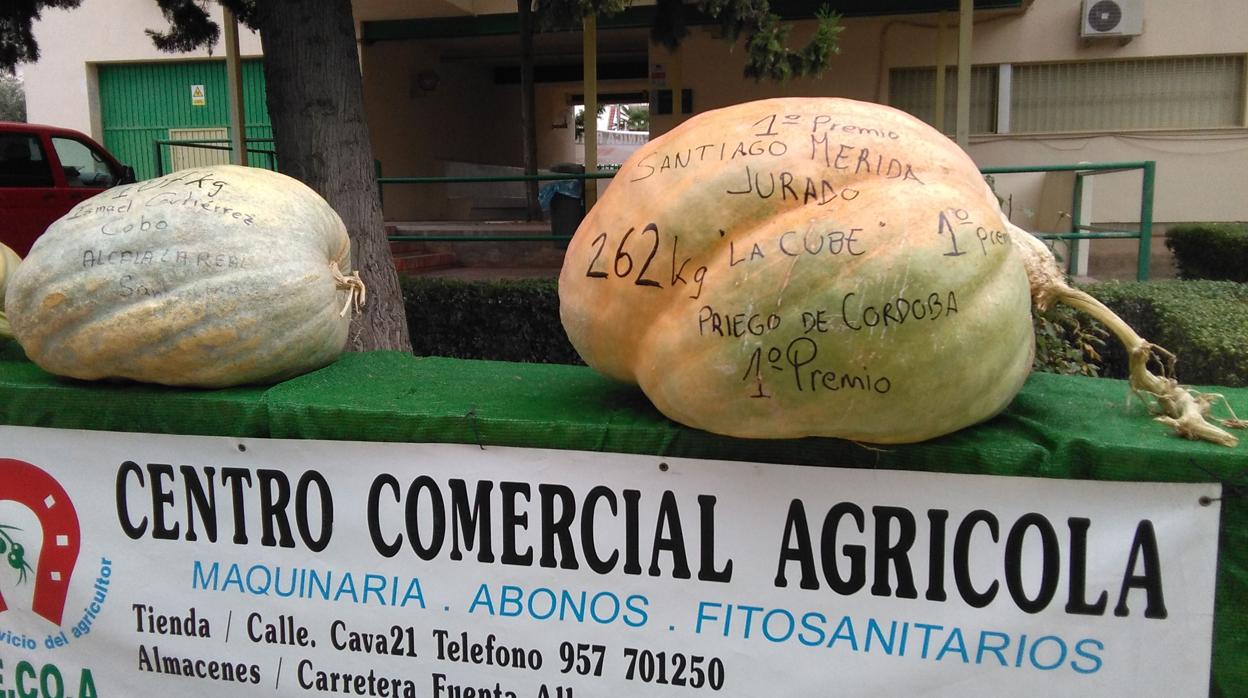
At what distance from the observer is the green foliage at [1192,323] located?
326cm

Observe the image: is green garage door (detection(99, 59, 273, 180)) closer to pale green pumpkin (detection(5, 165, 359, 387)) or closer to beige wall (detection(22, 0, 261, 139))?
beige wall (detection(22, 0, 261, 139))

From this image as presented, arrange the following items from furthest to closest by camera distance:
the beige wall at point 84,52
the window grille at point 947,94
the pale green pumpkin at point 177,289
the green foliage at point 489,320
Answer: the beige wall at point 84,52 < the window grille at point 947,94 < the green foliage at point 489,320 < the pale green pumpkin at point 177,289

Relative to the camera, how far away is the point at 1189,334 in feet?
11.5

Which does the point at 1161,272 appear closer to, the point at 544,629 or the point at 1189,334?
the point at 1189,334

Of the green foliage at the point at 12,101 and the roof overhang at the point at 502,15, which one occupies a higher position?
the green foliage at the point at 12,101

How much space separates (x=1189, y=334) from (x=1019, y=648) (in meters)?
2.65

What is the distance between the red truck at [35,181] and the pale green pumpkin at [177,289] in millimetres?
8218

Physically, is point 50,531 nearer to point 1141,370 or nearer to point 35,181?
point 1141,370

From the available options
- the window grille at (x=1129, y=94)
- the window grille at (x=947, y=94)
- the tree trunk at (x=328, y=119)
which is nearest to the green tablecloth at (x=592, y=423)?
the tree trunk at (x=328, y=119)

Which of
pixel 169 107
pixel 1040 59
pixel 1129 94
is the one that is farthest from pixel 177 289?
pixel 169 107

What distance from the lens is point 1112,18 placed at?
1053 centimetres

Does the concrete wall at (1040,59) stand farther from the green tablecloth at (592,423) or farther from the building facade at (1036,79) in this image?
the green tablecloth at (592,423)

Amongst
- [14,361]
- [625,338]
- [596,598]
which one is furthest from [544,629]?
[14,361]

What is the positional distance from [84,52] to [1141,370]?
1680 cm
